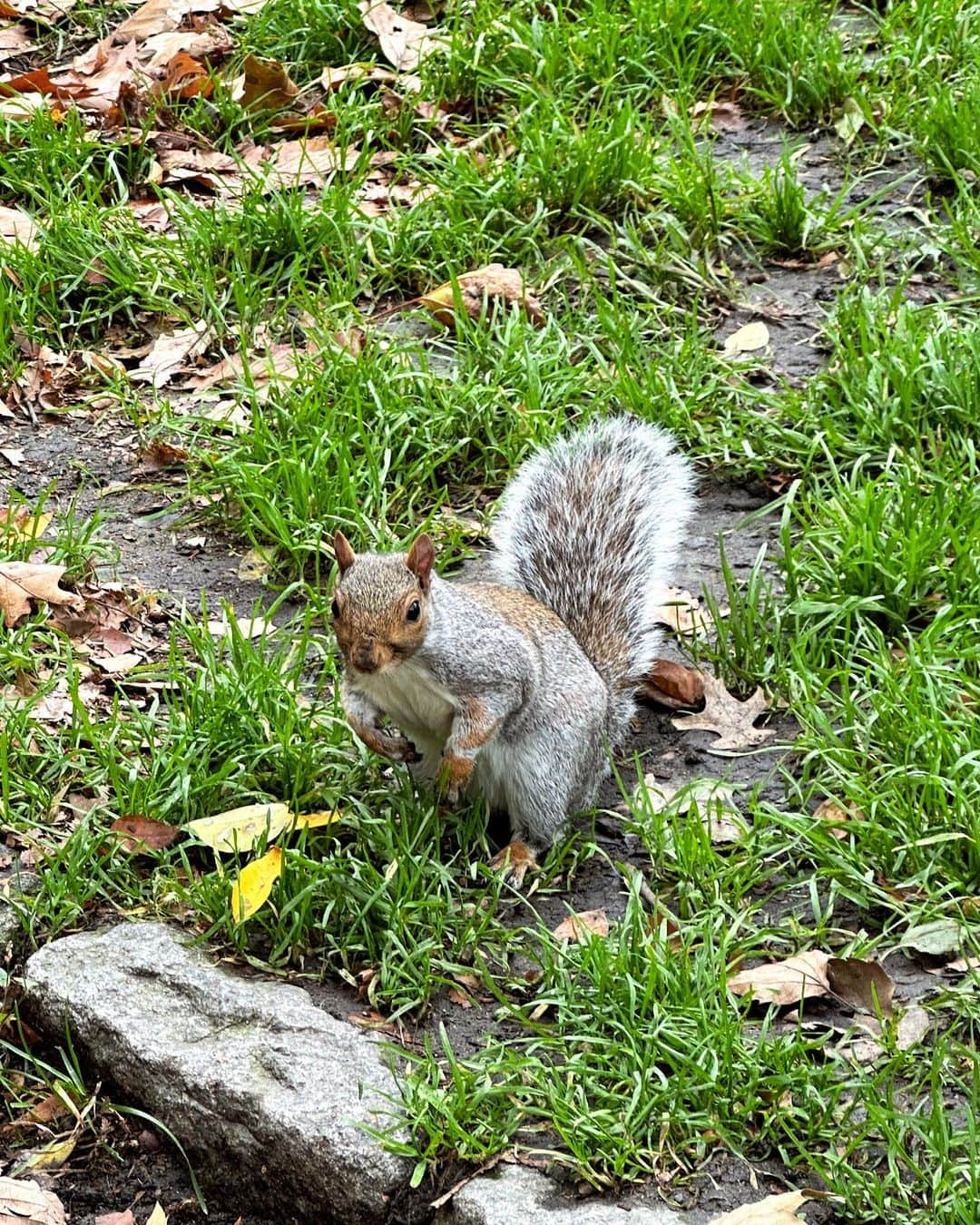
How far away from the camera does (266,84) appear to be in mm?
4387

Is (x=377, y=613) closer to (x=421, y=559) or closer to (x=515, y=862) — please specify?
(x=421, y=559)

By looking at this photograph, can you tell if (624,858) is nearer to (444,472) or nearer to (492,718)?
(492,718)

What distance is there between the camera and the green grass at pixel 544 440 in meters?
2.27

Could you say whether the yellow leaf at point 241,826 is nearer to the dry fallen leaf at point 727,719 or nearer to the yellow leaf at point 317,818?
the yellow leaf at point 317,818

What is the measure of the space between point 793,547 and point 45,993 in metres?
1.56

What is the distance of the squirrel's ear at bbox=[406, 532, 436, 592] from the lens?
248cm

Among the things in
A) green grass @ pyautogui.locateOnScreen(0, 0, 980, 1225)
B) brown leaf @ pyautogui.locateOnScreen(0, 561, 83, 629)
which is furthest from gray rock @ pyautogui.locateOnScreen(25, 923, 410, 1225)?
brown leaf @ pyautogui.locateOnScreen(0, 561, 83, 629)

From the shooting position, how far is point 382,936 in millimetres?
2488

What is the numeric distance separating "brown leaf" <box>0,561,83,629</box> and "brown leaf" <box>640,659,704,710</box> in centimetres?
105

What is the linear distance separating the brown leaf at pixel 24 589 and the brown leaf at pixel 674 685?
1.05m

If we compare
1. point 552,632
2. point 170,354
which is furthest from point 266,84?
point 552,632

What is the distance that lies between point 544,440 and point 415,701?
978 millimetres

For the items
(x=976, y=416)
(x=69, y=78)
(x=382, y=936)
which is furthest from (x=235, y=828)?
(x=69, y=78)

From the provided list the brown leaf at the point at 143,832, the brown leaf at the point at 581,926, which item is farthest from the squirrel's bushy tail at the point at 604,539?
the brown leaf at the point at 143,832
